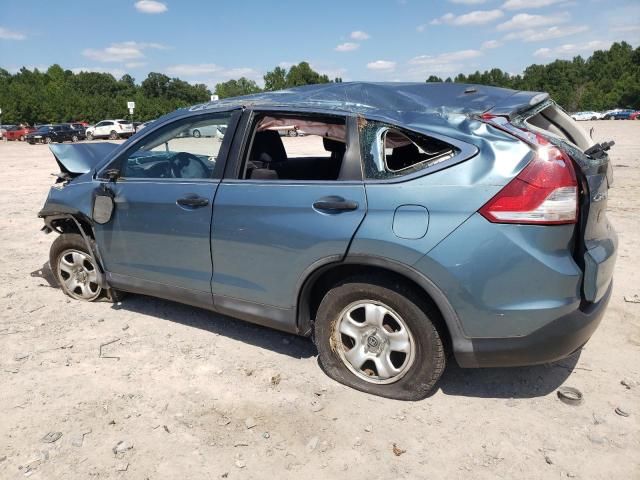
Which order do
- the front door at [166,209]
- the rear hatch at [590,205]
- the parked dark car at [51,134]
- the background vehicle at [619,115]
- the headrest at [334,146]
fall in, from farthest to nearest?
1. the background vehicle at [619,115]
2. the parked dark car at [51,134]
3. the front door at [166,209]
4. the headrest at [334,146]
5. the rear hatch at [590,205]

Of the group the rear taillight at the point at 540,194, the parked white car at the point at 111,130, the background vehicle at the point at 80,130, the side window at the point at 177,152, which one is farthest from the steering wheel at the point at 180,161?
the background vehicle at the point at 80,130

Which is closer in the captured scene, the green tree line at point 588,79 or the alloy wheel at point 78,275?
the alloy wheel at point 78,275

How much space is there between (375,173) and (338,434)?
1.46m

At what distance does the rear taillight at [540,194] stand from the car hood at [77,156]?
3.52 meters

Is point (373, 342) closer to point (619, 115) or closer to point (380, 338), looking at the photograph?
point (380, 338)

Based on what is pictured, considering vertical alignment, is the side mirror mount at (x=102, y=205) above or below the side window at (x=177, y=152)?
below

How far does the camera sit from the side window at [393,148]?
2713 millimetres

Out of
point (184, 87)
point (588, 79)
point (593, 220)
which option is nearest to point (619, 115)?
point (588, 79)

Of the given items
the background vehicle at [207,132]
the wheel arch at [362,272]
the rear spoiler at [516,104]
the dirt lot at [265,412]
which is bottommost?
the dirt lot at [265,412]

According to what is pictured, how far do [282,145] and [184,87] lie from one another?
11754cm

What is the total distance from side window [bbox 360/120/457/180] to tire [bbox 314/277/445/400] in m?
0.62

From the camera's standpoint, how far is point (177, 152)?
397 centimetres

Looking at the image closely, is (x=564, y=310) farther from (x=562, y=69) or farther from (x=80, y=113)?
(x=562, y=69)

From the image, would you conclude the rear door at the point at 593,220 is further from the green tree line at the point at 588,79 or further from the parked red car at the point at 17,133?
the green tree line at the point at 588,79
